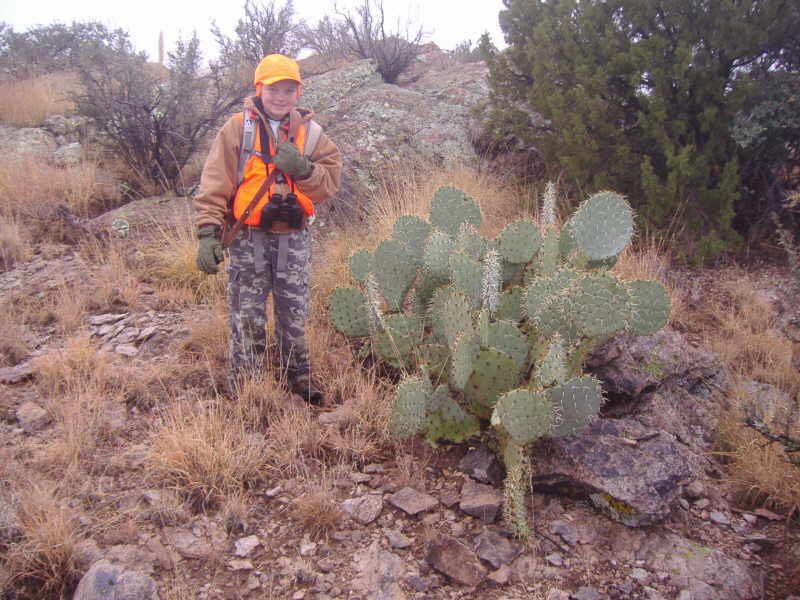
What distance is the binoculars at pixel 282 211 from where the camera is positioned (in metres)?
3.20

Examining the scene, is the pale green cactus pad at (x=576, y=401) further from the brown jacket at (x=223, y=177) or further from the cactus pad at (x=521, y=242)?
the brown jacket at (x=223, y=177)

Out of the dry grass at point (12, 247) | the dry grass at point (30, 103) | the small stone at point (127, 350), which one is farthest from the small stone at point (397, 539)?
the dry grass at point (30, 103)

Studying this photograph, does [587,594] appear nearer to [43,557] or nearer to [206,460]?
[206,460]

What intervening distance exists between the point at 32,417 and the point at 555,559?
2.79m

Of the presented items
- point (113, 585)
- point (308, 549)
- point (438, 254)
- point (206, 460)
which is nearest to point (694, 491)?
point (438, 254)

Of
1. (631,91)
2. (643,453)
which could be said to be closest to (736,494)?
(643,453)

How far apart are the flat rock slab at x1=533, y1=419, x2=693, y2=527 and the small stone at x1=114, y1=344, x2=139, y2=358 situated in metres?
2.76

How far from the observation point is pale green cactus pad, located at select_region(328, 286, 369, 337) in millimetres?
3709

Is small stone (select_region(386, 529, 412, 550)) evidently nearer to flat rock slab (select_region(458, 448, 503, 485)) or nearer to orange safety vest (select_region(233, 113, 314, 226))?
flat rock slab (select_region(458, 448, 503, 485))

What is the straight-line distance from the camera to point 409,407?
2.86 metres

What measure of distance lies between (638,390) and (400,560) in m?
1.77

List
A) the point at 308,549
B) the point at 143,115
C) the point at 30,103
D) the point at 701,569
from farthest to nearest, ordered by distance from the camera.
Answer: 1. the point at 30,103
2. the point at 143,115
3. the point at 308,549
4. the point at 701,569

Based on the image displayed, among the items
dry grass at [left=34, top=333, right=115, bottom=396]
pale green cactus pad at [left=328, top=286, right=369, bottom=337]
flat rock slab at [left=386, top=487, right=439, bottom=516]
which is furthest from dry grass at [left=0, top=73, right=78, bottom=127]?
flat rock slab at [left=386, top=487, right=439, bottom=516]

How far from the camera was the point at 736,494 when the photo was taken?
9.68 ft
